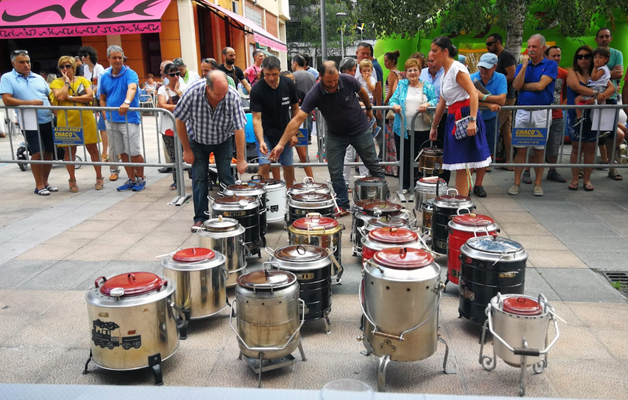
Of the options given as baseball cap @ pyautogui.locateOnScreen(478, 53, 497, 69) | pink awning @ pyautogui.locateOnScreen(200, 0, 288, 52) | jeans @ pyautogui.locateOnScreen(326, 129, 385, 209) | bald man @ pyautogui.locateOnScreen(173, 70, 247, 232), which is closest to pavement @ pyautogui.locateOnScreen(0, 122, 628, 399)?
jeans @ pyautogui.locateOnScreen(326, 129, 385, 209)

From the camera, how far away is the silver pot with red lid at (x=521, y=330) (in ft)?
9.92

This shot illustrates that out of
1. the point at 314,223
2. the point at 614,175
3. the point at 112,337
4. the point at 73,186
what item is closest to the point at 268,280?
the point at 112,337

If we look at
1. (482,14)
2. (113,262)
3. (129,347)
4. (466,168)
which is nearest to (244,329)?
(129,347)

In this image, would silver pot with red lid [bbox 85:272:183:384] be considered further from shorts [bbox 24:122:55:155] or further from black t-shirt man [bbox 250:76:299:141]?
shorts [bbox 24:122:55:155]

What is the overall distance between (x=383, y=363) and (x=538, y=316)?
0.92 m

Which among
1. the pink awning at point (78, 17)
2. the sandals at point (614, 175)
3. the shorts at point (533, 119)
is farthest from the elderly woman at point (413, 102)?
the pink awning at point (78, 17)

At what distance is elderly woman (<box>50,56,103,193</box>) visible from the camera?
830cm

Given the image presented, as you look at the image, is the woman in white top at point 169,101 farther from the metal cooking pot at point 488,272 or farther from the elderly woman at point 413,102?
the metal cooking pot at point 488,272

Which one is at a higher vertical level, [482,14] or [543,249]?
[482,14]

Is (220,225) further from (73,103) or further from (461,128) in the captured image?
(73,103)

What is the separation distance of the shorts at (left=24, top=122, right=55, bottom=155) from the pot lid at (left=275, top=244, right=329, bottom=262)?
618 cm

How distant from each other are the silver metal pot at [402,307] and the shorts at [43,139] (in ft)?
23.1

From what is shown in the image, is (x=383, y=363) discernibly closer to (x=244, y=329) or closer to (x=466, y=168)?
(x=244, y=329)

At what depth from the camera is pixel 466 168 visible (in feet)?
18.8
